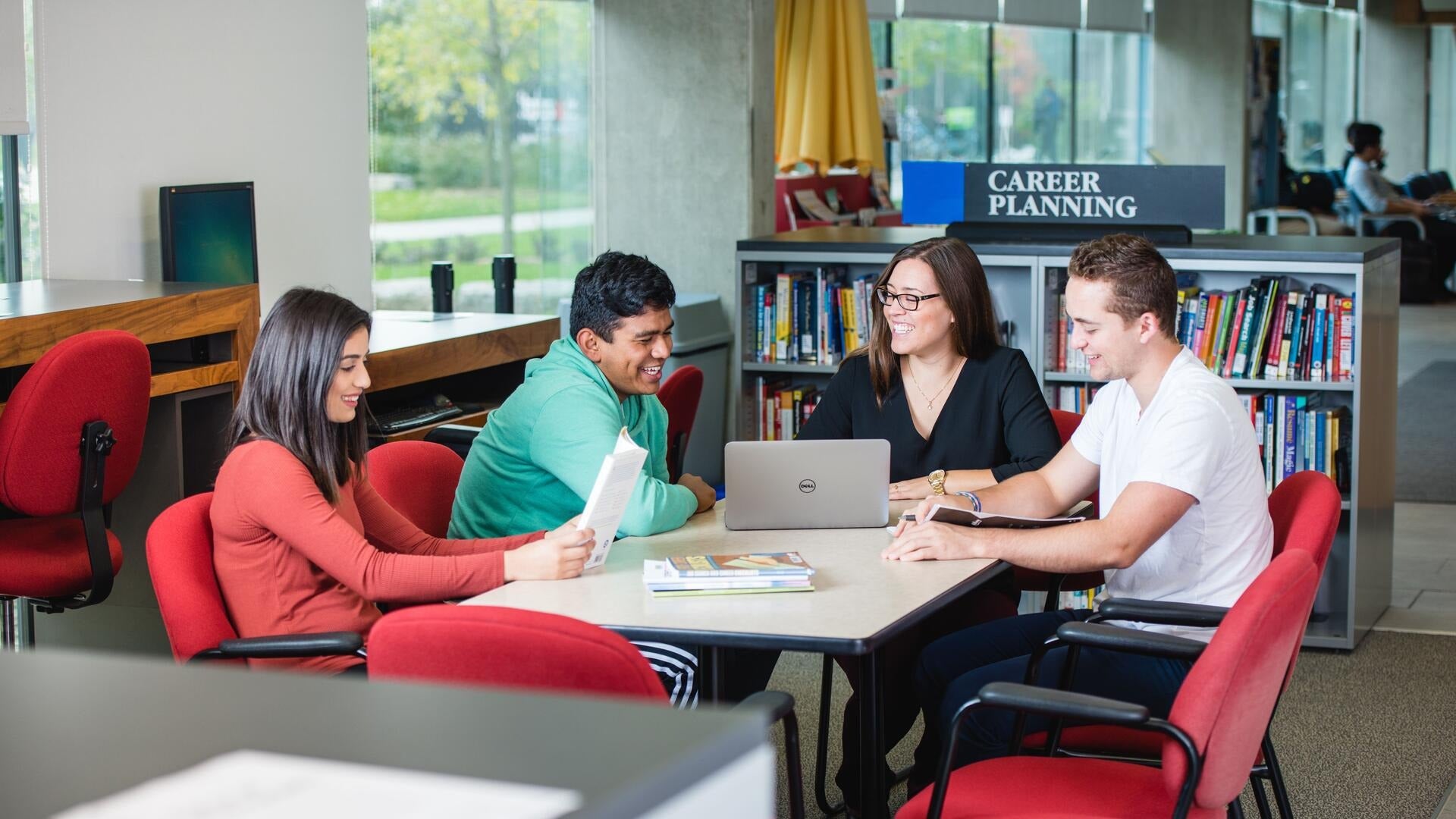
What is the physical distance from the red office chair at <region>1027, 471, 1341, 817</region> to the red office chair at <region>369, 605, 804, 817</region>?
1.11 m

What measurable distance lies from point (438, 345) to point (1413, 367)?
816 cm

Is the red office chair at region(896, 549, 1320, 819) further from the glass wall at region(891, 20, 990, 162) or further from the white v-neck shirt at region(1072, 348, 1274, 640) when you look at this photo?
the glass wall at region(891, 20, 990, 162)

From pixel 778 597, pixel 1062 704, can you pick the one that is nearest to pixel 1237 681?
pixel 1062 704

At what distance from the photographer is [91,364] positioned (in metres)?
3.31

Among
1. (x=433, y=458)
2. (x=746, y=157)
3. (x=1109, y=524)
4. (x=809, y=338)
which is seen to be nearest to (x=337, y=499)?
(x=433, y=458)

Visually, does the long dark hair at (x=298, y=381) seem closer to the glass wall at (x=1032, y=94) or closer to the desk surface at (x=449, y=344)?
the desk surface at (x=449, y=344)

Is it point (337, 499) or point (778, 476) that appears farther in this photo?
point (778, 476)

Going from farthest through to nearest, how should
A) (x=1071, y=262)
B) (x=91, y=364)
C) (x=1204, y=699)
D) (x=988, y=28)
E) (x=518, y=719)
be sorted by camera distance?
1. (x=988, y=28)
2. (x=91, y=364)
3. (x=1071, y=262)
4. (x=1204, y=699)
5. (x=518, y=719)

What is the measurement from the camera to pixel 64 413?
10.8 feet

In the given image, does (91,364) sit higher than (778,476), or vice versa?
(91,364)

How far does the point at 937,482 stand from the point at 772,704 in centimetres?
→ 137

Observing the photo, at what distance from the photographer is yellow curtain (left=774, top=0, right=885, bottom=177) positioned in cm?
762

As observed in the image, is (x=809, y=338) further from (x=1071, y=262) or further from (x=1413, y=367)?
(x=1413, y=367)

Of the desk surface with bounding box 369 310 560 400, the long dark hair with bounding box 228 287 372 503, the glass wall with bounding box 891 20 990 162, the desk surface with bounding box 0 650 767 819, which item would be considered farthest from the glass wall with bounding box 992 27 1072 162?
the desk surface with bounding box 0 650 767 819
